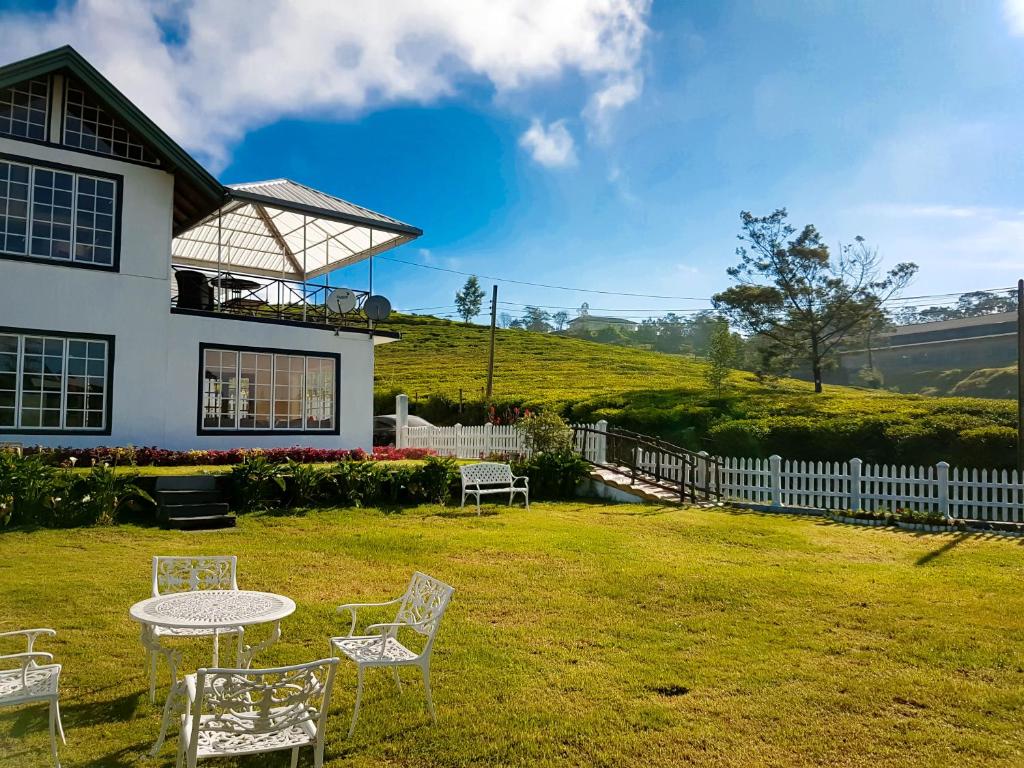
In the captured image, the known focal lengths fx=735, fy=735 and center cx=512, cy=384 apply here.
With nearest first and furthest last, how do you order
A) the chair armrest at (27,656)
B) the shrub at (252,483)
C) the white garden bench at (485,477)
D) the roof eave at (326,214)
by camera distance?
1. the chair armrest at (27,656)
2. the shrub at (252,483)
3. the white garden bench at (485,477)
4. the roof eave at (326,214)

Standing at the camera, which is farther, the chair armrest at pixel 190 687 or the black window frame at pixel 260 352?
the black window frame at pixel 260 352

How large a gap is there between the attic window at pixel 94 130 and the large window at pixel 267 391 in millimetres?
4396

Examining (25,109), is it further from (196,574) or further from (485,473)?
(196,574)

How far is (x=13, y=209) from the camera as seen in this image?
14.1 meters

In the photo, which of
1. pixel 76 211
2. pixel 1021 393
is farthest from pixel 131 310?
pixel 1021 393

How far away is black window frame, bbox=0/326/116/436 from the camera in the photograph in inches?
546

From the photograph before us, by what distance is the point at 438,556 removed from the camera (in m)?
9.82

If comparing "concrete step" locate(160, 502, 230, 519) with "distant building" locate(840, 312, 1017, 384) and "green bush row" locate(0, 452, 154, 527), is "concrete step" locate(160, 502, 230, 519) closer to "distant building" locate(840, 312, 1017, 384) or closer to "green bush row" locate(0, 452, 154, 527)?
"green bush row" locate(0, 452, 154, 527)

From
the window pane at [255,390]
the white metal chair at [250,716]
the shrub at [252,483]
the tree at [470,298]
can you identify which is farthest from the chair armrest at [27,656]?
the tree at [470,298]

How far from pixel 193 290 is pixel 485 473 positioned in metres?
8.12

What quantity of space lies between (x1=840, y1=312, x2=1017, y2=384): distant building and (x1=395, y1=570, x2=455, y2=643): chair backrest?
48.9 m

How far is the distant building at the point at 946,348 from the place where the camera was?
50.6 m

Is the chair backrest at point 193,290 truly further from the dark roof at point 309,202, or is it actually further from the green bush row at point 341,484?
the green bush row at point 341,484

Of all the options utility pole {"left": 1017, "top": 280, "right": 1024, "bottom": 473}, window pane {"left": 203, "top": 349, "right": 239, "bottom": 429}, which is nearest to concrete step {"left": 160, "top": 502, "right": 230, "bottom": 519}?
window pane {"left": 203, "top": 349, "right": 239, "bottom": 429}
